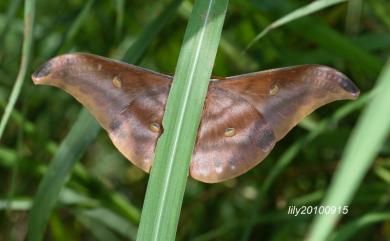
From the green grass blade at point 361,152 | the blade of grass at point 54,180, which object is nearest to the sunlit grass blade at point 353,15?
the blade of grass at point 54,180

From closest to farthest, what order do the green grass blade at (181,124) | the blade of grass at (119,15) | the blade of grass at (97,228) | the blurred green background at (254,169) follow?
1. the green grass blade at (181,124)
2. the blade of grass at (119,15)
3. the blurred green background at (254,169)
4. the blade of grass at (97,228)

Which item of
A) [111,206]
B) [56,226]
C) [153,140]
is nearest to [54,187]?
[153,140]

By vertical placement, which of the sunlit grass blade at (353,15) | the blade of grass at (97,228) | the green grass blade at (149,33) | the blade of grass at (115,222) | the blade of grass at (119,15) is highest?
the sunlit grass blade at (353,15)

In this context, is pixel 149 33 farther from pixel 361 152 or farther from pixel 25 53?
pixel 361 152

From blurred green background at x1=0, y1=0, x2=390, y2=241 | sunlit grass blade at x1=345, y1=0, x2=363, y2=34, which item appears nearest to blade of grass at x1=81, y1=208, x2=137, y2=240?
blurred green background at x1=0, y1=0, x2=390, y2=241

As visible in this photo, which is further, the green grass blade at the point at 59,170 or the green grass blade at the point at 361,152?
the green grass blade at the point at 59,170

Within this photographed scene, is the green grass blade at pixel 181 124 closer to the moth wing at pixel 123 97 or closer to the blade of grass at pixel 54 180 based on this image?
the moth wing at pixel 123 97

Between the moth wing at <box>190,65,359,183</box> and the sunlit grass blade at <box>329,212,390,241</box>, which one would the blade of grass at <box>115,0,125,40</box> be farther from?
the sunlit grass blade at <box>329,212,390,241</box>
